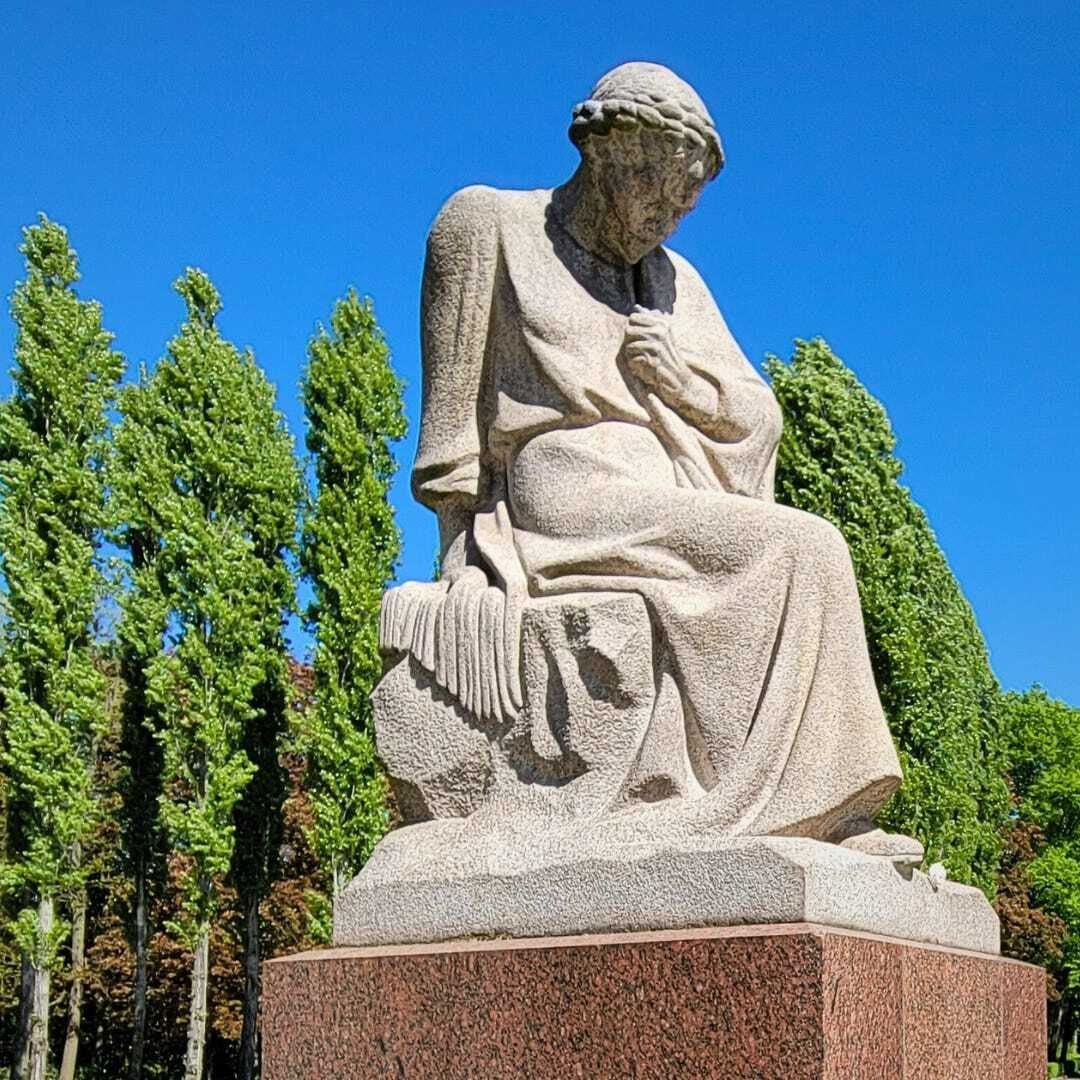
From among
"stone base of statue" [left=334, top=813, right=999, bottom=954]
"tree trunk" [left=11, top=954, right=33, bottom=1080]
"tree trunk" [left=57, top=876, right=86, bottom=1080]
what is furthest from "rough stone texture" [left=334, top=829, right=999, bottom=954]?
"tree trunk" [left=57, top=876, right=86, bottom=1080]

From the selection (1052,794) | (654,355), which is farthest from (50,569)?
(1052,794)

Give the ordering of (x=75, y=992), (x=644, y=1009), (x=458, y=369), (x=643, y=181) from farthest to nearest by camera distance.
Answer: (x=75, y=992), (x=458, y=369), (x=643, y=181), (x=644, y=1009)

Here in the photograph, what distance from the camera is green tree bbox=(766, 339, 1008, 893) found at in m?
20.5

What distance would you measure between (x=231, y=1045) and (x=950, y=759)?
14.8 meters

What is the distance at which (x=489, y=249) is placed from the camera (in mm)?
5961

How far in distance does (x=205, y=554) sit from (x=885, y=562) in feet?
29.0

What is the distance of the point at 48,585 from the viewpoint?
21016 millimetres

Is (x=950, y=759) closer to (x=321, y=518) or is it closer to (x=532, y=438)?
(x=321, y=518)

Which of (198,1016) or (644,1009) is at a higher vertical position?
(644,1009)

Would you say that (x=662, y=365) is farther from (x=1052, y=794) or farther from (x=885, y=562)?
(x=1052, y=794)

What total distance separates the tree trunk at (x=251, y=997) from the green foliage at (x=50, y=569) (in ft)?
8.08

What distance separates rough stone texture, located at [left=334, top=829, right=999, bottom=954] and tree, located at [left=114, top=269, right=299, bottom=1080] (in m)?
15.9

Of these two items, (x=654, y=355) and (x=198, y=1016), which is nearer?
(x=654, y=355)

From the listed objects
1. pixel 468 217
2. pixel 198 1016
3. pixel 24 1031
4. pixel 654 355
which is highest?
pixel 468 217
